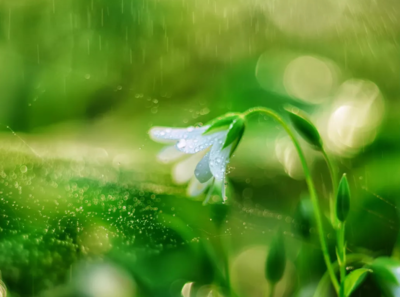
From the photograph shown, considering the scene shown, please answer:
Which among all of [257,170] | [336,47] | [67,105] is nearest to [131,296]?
[257,170]

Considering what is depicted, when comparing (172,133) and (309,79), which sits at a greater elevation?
(172,133)

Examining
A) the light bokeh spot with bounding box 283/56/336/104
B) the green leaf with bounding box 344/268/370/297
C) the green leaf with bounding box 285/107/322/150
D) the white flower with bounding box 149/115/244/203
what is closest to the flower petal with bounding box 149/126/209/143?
the white flower with bounding box 149/115/244/203

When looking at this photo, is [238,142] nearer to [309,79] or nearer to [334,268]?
[334,268]

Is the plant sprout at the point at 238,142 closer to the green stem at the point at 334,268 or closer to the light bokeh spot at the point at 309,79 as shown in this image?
the green stem at the point at 334,268

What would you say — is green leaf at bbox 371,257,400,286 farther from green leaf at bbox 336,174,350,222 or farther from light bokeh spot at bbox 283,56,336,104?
light bokeh spot at bbox 283,56,336,104

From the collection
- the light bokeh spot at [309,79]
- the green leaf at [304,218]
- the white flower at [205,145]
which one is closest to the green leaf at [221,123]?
the white flower at [205,145]

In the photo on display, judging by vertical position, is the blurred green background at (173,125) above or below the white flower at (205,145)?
below

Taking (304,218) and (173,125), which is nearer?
(304,218)

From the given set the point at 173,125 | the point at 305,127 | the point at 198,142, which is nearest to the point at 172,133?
the point at 198,142
